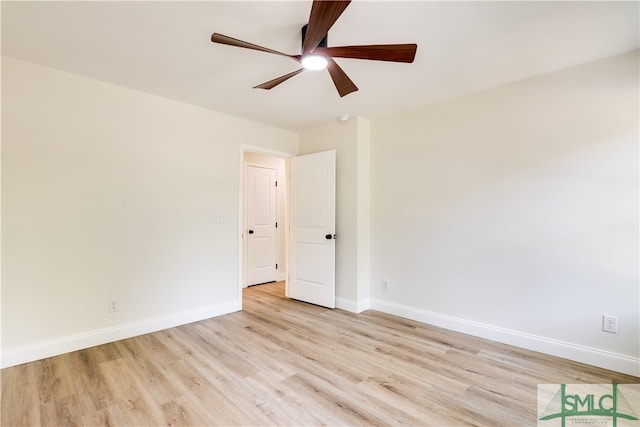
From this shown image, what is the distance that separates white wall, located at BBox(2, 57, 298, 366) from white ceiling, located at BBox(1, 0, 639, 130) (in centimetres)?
36

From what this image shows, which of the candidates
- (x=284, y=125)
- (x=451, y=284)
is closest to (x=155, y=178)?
(x=284, y=125)

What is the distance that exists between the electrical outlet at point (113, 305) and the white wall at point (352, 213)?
235 cm

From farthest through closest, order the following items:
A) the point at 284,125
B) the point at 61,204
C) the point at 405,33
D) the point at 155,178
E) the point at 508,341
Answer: the point at 284,125, the point at 155,178, the point at 508,341, the point at 61,204, the point at 405,33

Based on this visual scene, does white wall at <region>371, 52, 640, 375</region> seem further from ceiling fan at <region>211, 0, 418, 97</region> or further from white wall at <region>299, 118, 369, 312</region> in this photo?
ceiling fan at <region>211, 0, 418, 97</region>

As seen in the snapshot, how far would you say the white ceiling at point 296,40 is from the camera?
1777mm

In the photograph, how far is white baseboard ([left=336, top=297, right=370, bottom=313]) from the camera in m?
3.66

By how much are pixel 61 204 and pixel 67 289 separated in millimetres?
721

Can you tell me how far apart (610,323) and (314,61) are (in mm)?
2915

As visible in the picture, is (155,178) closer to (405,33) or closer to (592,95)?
(405,33)

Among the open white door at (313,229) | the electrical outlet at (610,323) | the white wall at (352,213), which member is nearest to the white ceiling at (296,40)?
the white wall at (352,213)

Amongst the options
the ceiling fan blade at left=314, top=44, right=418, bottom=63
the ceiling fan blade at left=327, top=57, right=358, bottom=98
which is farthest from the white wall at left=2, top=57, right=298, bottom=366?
the ceiling fan blade at left=314, top=44, right=418, bottom=63

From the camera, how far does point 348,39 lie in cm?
206

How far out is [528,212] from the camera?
2656mm

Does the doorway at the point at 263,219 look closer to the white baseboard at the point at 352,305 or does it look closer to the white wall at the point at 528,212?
the white baseboard at the point at 352,305
